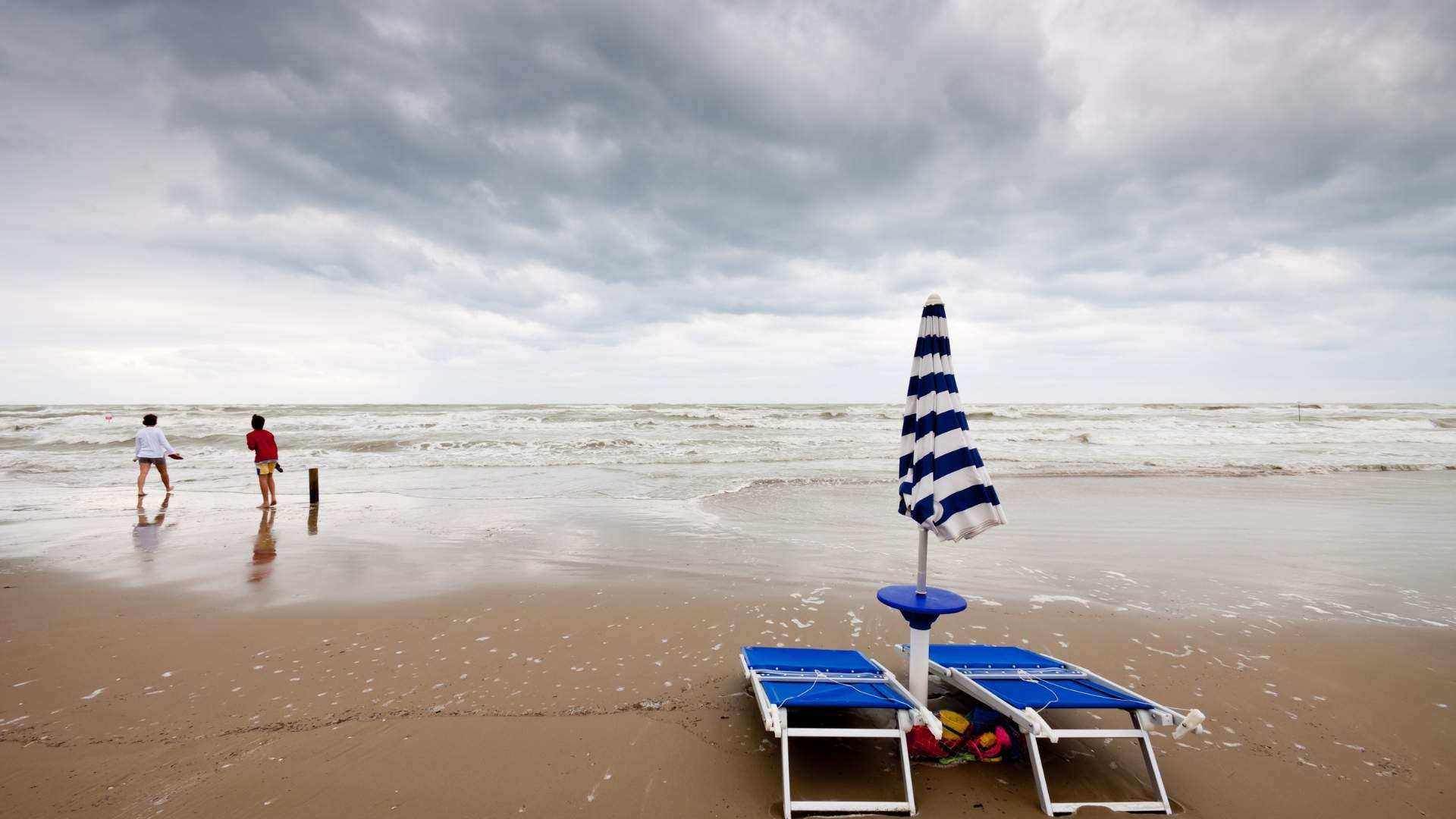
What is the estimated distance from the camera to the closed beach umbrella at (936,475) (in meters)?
3.65

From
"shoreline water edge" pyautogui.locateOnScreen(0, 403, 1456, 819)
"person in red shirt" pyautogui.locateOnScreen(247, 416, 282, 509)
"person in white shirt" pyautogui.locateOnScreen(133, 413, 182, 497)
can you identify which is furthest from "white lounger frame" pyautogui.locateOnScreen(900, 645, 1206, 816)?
"person in white shirt" pyautogui.locateOnScreen(133, 413, 182, 497)

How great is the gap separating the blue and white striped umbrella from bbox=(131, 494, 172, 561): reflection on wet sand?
10.6 m

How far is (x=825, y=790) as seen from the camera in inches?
139

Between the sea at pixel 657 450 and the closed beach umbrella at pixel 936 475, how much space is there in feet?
38.8

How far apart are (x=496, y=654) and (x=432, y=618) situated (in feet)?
4.38

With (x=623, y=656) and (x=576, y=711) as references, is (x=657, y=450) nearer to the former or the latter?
(x=623, y=656)

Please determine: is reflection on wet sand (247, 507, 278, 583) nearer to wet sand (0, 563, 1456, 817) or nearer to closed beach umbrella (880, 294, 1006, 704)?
wet sand (0, 563, 1456, 817)

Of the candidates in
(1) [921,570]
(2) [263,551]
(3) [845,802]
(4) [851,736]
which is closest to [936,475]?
(1) [921,570]

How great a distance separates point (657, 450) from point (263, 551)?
18918 millimetres

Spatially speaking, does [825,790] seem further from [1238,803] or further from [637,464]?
[637,464]

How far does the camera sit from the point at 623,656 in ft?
17.9

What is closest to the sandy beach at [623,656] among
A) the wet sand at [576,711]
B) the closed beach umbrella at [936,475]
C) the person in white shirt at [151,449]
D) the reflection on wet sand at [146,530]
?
the wet sand at [576,711]

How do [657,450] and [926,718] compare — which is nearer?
[926,718]

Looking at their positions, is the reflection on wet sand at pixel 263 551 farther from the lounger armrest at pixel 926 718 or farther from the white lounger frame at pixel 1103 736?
the white lounger frame at pixel 1103 736
